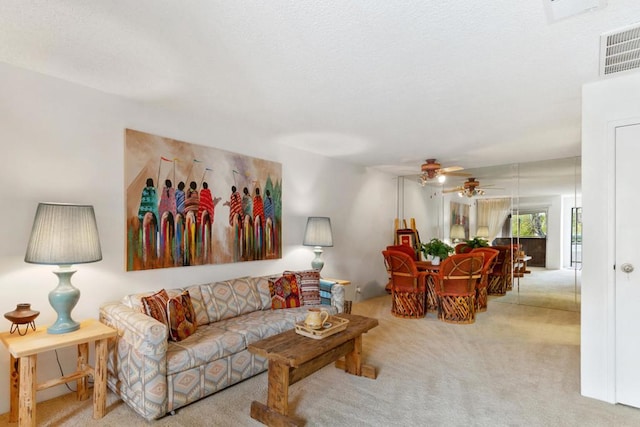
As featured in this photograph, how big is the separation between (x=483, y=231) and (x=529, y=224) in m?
0.77

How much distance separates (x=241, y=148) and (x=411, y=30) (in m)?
2.52

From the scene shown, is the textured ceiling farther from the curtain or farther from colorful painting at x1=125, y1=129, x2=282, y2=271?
the curtain

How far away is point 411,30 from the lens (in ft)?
6.48

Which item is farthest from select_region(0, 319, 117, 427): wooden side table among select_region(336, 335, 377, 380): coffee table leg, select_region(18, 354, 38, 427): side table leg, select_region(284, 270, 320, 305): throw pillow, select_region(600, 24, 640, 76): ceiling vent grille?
select_region(600, 24, 640, 76): ceiling vent grille

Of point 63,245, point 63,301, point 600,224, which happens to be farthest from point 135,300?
point 600,224

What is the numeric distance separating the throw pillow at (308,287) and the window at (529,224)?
4165 mm

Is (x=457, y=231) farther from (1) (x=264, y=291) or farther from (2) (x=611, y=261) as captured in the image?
(1) (x=264, y=291)

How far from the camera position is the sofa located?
229cm

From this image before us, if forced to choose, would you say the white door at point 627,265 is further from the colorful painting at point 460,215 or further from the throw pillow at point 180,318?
the colorful painting at point 460,215

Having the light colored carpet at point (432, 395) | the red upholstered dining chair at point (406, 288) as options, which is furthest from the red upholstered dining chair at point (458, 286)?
the light colored carpet at point (432, 395)

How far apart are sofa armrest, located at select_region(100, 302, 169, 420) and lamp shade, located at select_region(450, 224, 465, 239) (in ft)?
20.5

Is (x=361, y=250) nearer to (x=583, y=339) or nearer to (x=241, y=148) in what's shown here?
(x=241, y=148)

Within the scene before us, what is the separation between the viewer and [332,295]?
395 cm

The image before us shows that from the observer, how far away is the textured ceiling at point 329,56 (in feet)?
5.98
